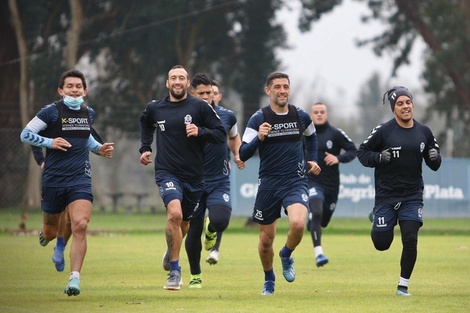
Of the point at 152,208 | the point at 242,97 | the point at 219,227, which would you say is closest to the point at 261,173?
the point at 219,227

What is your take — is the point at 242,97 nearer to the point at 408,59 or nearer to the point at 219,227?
the point at 408,59

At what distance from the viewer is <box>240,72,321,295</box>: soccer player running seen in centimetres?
1230

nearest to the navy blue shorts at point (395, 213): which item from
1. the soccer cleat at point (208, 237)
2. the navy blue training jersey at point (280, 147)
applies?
the navy blue training jersey at point (280, 147)

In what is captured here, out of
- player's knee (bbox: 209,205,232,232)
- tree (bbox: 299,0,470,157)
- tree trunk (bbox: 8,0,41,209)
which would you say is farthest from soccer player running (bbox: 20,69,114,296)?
tree (bbox: 299,0,470,157)

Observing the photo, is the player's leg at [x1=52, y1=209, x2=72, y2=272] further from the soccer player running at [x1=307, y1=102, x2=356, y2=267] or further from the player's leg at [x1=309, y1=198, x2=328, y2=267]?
the soccer player running at [x1=307, y1=102, x2=356, y2=267]

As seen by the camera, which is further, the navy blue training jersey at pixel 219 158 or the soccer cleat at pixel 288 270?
the navy blue training jersey at pixel 219 158

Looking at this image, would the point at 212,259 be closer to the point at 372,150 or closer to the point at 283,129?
the point at 283,129

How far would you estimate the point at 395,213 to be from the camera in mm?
12125

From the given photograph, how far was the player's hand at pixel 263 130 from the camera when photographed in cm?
1195

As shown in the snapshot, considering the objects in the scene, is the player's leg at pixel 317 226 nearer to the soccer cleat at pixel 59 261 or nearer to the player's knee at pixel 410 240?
the soccer cleat at pixel 59 261

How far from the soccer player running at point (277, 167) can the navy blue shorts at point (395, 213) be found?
82 centimetres

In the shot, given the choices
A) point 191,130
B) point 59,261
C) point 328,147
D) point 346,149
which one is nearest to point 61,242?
point 59,261

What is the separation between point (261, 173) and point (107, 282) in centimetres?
265

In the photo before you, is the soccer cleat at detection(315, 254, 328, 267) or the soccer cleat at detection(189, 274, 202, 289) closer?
the soccer cleat at detection(189, 274, 202, 289)
